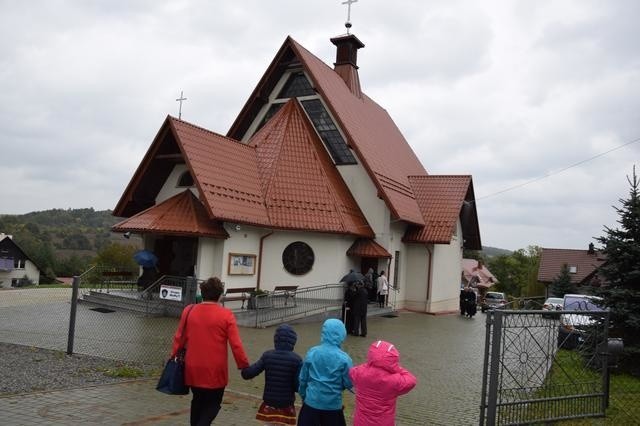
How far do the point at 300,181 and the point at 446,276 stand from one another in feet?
31.1

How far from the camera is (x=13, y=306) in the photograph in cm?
1689

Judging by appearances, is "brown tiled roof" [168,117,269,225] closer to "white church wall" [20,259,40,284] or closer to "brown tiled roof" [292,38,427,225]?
"brown tiled roof" [292,38,427,225]

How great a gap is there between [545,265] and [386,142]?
109 ft

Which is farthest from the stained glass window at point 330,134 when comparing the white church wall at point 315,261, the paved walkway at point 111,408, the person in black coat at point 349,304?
the paved walkway at point 111,408

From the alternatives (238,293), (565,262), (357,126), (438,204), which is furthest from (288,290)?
(565,262)

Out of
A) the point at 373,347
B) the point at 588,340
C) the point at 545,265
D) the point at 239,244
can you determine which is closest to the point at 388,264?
the point at 239,244

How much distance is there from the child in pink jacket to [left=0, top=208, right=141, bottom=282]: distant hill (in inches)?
1771

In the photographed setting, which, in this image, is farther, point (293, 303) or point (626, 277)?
point (293, 303)

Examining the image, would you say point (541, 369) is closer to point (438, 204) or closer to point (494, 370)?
point (494, 370)

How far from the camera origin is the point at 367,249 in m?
21.2

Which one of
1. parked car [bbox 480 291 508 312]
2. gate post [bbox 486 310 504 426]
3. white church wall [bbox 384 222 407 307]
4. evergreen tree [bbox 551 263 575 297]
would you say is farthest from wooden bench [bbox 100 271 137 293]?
evergreen tree [bbox 551 263 575 297]

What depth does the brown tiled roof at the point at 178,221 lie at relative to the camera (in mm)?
16438

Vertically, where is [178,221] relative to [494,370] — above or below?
above

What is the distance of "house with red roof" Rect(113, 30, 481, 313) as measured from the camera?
1767 centimetres
